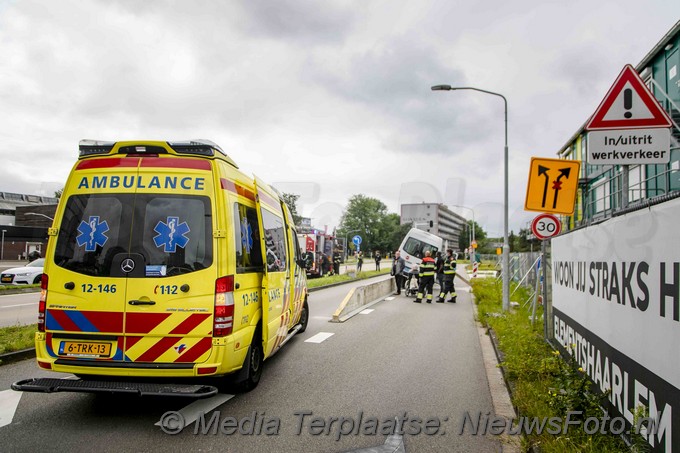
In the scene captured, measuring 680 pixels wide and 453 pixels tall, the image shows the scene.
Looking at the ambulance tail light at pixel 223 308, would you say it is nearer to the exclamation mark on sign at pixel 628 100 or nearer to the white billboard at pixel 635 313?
the white billboard at pixel 635 313

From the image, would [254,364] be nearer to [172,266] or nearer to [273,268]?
[273,268]

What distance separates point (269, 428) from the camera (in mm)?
4234

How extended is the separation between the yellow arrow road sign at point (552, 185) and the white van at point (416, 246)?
1746 cm

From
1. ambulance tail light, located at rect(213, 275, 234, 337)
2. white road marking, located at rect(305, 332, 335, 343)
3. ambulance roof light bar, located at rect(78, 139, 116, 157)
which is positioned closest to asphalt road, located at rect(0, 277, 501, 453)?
white road marking, located at rect(305, 332, 335, 343)

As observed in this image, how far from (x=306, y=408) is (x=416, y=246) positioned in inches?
829

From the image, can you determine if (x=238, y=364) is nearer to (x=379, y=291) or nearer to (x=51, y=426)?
(x=51, y=426)

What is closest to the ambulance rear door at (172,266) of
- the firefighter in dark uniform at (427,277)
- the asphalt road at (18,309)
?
the asphalt road at (18,309)

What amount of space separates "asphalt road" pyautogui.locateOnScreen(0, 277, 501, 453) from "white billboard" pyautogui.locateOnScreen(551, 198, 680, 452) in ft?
3.93

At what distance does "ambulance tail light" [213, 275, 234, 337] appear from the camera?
173 inches

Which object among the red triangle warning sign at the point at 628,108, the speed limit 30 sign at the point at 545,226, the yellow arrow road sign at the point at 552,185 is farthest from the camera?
the speed limit 30 sign at the point at 545,226

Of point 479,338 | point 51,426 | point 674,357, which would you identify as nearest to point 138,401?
point 51,426

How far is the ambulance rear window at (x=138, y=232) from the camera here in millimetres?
4453

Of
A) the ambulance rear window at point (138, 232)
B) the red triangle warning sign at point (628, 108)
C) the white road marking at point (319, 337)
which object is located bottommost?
the white road marking at point (319, 337)

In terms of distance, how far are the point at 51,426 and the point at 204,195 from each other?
2.43 m
